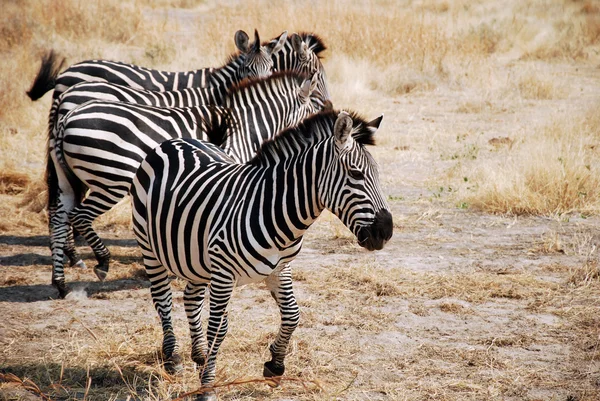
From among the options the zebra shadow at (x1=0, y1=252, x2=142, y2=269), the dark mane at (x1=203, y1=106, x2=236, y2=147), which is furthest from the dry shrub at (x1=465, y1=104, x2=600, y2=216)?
the zebra shadow at (x1=0, y1=252, x2=142, y2=269)

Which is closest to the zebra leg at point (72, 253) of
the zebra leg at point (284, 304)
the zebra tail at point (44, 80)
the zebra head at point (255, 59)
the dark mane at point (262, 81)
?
the zebra tail at point (44, 80)

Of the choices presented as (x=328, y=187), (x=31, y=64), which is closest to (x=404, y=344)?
(x=328, y=187)

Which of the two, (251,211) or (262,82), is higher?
(262,82)

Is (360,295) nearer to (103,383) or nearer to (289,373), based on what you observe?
(289,373)

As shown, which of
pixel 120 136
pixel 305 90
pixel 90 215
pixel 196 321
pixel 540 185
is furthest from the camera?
pixel 540 185

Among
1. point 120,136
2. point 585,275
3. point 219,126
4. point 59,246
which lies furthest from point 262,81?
point 585,275

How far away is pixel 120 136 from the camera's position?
6.48 m

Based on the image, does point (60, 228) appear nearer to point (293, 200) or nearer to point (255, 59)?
point (255, 59)

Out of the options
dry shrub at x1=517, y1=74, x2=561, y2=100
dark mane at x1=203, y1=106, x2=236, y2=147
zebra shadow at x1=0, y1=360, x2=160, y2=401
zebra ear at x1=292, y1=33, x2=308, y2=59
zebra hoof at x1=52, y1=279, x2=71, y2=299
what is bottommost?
zebra hoof at x1=52, y1=279, x2=71, y2=299

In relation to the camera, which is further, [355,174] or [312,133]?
[312,133]

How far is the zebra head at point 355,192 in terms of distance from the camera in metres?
4.06

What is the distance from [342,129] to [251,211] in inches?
29.6

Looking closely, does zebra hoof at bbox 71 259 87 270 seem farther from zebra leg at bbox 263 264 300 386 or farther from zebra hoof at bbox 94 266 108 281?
zebra leg at bbox 263 264 300 386

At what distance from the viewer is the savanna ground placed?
4969 mm
